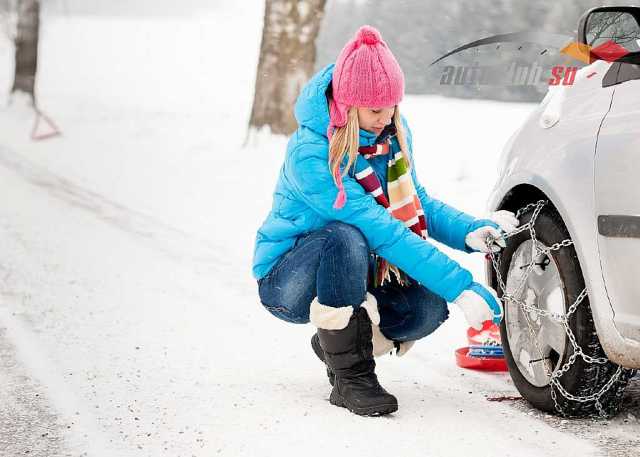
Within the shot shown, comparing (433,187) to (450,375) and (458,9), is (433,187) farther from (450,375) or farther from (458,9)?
(458,9)

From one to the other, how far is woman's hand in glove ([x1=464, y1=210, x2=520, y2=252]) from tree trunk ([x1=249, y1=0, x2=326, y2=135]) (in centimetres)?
792

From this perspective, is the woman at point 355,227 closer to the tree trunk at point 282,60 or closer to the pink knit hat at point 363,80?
the pink knit hat at point 363,80

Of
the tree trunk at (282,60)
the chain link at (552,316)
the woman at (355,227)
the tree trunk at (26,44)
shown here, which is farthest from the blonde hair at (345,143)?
the tree trunk at (26,44)

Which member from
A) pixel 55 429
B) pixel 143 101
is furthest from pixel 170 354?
pixel 143 101

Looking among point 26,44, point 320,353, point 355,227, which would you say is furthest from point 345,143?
point 26,44

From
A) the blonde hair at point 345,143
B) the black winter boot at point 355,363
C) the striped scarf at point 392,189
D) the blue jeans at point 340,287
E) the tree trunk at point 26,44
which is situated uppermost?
the blonde hair at point 345,143

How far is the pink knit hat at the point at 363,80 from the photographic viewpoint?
3264 mm

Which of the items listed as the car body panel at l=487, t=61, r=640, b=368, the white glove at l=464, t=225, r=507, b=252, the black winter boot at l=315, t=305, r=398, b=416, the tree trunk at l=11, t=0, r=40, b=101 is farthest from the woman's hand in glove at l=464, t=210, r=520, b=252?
the tree trunk at l=11, t=0, r=40, b=101

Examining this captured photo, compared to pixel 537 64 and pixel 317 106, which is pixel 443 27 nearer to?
pixel 537 64

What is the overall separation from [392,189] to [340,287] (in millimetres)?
442

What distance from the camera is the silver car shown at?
283cm

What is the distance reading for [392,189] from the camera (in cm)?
348

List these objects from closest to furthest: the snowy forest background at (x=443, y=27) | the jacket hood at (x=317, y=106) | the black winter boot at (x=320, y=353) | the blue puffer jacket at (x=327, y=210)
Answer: the blue puffer jacket at (x=327, y=210)
the jacket hood at (x=317, y=106)
the black winter boot at (x=320, y=353)
the snowy forest background at (x=443, y=27)

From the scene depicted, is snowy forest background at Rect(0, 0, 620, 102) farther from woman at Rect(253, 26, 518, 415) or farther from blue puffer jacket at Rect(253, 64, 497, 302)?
blue puffer jacket at Rect(253, 64, 497, 302)
